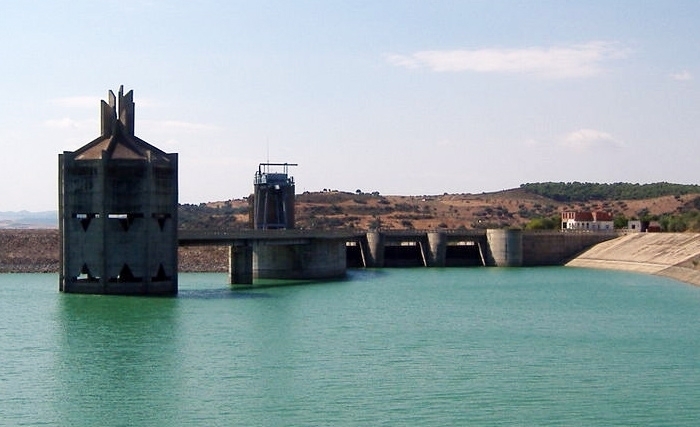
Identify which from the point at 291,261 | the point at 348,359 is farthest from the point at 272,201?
the point at 348,359

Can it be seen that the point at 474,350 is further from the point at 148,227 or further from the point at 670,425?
the point at 148,227

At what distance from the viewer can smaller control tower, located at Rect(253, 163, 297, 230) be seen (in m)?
101

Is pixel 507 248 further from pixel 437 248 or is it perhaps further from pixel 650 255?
pixel 650 255

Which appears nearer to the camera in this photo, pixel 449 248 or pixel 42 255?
pixel 42 255

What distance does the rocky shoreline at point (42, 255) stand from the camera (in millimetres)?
102875

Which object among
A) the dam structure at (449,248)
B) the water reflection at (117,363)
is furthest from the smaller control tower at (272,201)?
the water reflection at (117,363)

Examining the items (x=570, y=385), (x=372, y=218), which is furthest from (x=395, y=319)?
(x=372, y=218)

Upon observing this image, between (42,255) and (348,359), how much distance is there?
69.6 metres

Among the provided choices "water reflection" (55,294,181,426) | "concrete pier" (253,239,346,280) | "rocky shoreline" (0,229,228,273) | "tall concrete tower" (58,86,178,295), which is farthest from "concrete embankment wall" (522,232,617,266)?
"water reflection" (55,294,181,426)

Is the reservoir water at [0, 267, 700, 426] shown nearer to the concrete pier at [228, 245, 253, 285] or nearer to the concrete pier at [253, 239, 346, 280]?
the concrete pier at [228, 245, 253, 285]

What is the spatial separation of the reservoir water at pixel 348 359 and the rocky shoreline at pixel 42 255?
29.2 meters

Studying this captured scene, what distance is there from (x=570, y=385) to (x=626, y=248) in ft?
255

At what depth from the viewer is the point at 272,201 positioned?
334 feet

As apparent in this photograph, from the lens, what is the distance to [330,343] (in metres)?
48.6
